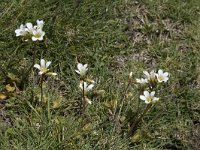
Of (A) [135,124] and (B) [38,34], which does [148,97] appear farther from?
(B) [38,34]

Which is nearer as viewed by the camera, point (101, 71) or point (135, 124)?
point (135, 124)

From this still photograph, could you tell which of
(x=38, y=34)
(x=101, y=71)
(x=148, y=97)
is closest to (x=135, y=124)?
(x=148, y=97)

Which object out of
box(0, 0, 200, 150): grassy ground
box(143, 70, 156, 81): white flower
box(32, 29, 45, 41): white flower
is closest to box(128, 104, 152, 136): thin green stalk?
box(0, 0, 200, 150): grassy ground

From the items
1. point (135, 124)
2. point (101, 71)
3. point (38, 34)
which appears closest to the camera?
point (38, 34)

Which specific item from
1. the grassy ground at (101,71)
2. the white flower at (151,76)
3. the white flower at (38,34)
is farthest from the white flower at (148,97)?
the white flower at (38,34)

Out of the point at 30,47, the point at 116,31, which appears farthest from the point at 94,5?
the point at 30,47

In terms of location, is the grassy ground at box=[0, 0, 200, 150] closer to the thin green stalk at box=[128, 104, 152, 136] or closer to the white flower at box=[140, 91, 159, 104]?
the thin green stalk at box=[128, 104, 152, 136]

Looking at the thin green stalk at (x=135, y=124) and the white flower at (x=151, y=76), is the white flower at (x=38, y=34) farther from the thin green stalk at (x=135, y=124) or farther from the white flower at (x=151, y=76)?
the thin green stalk at (x=135, y=124)

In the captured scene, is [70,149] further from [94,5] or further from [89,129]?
[94,5]
